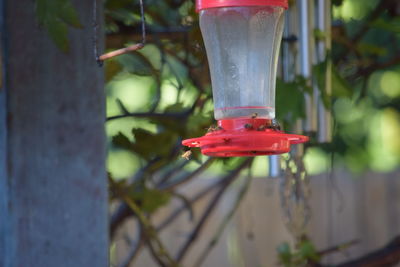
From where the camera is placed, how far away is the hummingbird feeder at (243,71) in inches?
82.1

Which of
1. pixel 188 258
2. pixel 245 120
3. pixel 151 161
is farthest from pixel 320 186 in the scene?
pixel 245 120

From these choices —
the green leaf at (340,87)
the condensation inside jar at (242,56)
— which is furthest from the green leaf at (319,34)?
the condensation inside jar at (242,56)

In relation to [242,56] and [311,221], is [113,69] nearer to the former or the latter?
[242,56]

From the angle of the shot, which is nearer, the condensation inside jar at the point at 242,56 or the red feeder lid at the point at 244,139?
the red feeder lid at the point at 244,139

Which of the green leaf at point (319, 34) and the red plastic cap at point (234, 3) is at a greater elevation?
the red plastic cap at point (234, 3)

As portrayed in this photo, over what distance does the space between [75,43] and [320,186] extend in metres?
3.52

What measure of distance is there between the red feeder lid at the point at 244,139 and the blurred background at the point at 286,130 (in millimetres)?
878

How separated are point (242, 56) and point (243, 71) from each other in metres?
0.04

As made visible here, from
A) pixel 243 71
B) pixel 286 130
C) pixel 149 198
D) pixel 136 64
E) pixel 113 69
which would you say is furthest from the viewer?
pixel 149 198

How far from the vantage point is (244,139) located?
2.05 meters

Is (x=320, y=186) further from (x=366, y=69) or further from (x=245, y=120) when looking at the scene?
(x=245, y=120)

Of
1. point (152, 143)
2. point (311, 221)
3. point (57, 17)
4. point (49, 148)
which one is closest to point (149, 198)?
point (152, 143)

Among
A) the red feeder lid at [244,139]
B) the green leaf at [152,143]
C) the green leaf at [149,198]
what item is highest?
the red feeder lid at [244,139]

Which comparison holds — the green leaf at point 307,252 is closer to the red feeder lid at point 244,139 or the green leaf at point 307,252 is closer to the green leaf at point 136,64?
the green leaf at point 136,64
